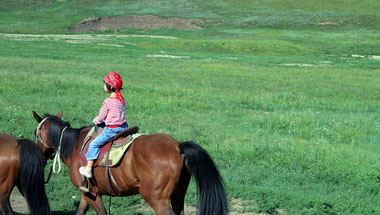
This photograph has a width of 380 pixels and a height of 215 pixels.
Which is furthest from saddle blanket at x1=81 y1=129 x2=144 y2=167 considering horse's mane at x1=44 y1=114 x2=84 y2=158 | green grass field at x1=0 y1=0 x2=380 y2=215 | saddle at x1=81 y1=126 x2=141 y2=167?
green grass field at x1=0 y1=0 x2=380 y2=215

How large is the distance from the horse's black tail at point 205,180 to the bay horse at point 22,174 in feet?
7.17

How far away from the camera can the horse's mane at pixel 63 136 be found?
28.0ft

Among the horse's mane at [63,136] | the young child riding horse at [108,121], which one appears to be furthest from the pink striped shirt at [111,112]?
the horse's mane at [63,136]

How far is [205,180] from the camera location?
7.41 m

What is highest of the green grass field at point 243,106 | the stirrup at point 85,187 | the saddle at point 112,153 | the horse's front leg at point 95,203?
the saddle at point 112,153

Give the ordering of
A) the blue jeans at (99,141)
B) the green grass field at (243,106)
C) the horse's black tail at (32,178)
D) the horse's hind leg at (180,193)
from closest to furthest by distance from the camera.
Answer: the horse's hind leg at (180,193) → the blue jeans at (99,141) → the horse's black tail at (32,178) → the green grass field at (243,106)

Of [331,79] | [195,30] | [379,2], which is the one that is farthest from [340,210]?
[379,2]

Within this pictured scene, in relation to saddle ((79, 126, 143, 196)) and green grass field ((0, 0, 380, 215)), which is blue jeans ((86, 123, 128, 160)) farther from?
green grass field ((0, 0, 380, 215))

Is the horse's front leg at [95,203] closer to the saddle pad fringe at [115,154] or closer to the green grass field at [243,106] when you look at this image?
the saddle pad fringe at [115,154]

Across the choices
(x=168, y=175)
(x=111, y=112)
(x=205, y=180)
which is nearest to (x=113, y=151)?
(x=111, y=112)

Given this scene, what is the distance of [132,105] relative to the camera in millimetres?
19922

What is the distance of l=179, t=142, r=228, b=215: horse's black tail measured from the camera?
7344mm

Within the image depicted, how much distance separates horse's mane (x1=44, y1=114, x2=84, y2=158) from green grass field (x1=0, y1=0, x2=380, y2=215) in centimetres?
151

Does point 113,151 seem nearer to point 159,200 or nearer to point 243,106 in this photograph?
point 159,200
